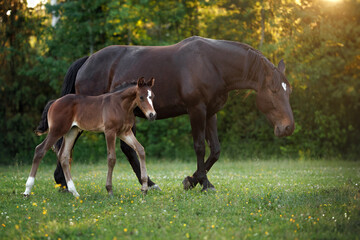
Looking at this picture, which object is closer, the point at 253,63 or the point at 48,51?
the point at 253,63

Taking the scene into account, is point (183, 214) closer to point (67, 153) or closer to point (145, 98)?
point (145, 98)

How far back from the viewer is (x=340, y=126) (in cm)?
1944

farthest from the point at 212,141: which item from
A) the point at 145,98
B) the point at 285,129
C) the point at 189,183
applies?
the point at 145,98

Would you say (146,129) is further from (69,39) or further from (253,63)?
(253,63)

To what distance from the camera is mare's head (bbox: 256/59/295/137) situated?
786cm

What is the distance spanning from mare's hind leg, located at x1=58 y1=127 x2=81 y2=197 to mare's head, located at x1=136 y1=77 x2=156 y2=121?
5.41ft

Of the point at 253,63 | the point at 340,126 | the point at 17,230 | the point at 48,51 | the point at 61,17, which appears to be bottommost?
the point at 17,230

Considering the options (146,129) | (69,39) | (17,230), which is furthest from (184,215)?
(69,39)

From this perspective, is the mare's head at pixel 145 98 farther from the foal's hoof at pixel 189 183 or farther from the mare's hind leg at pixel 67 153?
the foal's hoof at pixel 189 183

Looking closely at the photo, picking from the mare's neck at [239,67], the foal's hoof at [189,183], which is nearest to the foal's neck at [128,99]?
the mare's neck at [239,67]

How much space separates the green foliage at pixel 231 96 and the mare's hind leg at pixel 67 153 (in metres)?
10.6

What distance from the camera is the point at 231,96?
1895 centimetres

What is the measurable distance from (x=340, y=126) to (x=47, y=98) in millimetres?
14338

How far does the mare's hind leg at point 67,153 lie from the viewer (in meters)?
7.86
